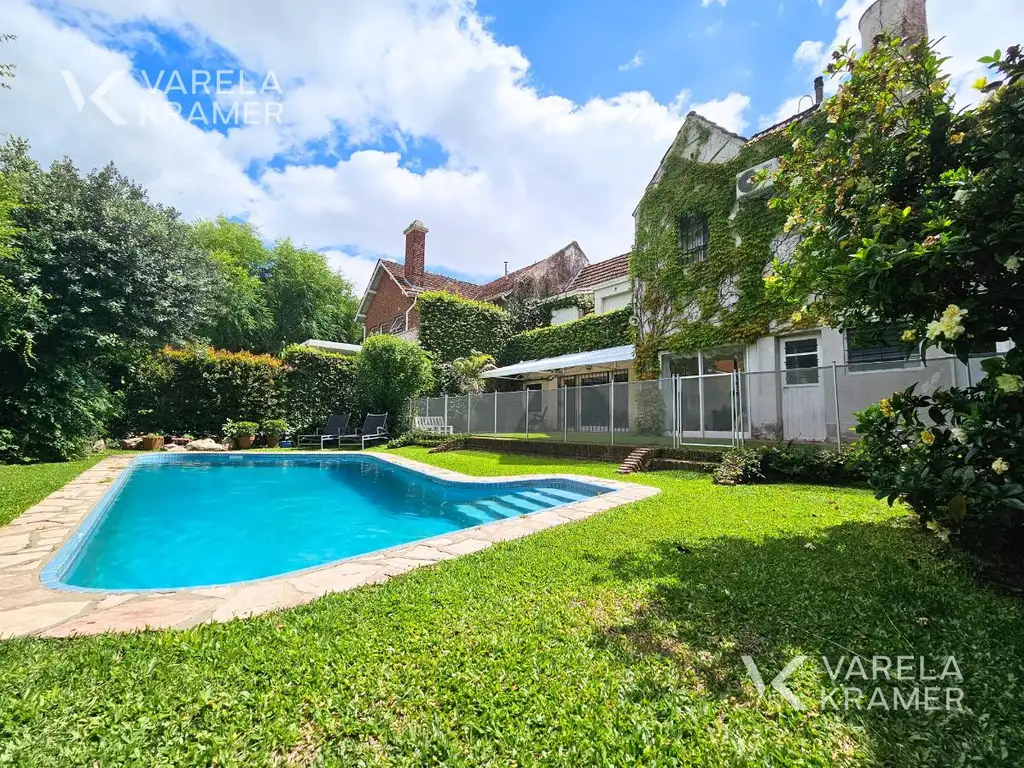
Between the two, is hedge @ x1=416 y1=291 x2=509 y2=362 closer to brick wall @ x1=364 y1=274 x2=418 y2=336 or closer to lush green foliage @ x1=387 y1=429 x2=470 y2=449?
brick wall @ x1=364 y1=274 x2=418 y2=336

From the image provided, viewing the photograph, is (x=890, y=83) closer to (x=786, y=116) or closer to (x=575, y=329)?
(x=786, y=116)

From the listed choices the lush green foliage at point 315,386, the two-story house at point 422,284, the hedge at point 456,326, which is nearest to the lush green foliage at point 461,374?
the hedge at point 456,326

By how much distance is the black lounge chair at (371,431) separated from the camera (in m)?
19.8

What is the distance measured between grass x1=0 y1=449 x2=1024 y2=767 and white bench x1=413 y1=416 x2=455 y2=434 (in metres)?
16.0

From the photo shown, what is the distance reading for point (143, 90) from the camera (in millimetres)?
9641

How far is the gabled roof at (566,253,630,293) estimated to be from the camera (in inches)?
850

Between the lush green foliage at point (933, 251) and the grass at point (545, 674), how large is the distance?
0.88 metres

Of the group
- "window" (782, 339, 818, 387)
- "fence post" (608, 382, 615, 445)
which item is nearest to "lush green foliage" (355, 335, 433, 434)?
"fence post" (608, 382, 615, 445)

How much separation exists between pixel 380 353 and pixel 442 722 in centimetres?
1873

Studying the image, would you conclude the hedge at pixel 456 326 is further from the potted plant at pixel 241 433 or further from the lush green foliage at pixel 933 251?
the lush green foliage at pixel 933 251

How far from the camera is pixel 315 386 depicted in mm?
21031

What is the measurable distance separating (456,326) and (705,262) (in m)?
12.7

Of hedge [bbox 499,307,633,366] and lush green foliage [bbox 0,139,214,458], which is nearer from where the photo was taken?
lush green foliage [bbox 0,139,214,458]

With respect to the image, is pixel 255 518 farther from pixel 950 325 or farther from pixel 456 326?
pixel 456 326
